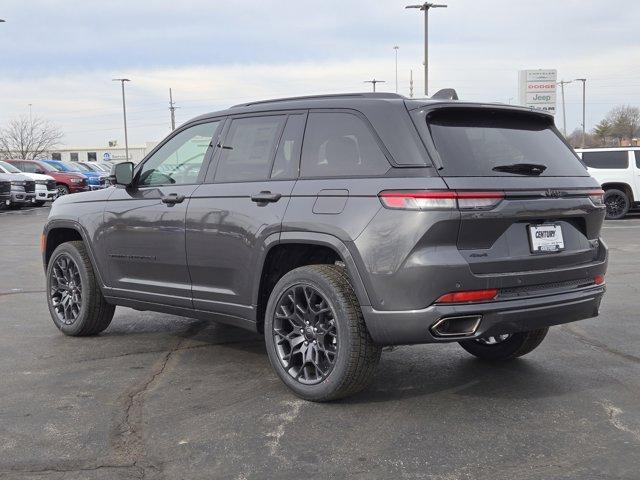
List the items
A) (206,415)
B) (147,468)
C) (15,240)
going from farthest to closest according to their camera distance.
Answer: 1. (15,240)
2. (206,415)
3. (147,468)

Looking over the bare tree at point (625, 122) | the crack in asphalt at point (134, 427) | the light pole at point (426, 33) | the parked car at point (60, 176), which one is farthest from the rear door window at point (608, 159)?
the bare tree at point (625, 122)

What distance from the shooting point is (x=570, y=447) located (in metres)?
3.61

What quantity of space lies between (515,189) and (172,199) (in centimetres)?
245

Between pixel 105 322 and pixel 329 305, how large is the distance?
2.80 m

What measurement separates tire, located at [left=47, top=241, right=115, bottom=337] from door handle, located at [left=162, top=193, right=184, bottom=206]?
49.7 inches

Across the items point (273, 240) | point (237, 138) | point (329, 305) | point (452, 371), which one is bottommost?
point (452, 371)

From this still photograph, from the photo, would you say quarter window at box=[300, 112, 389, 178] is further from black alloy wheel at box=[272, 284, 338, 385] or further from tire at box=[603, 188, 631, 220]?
tire at box=[603, 188, 631, 220]

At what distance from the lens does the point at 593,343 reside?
5777 mm

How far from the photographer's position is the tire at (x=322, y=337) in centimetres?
408

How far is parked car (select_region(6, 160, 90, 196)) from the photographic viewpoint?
91.0 feet

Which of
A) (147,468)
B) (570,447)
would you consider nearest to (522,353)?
(570,447)

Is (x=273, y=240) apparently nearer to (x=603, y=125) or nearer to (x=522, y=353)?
(x=522, y=353)

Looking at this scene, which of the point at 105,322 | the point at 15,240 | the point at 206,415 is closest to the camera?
the point at 206,415

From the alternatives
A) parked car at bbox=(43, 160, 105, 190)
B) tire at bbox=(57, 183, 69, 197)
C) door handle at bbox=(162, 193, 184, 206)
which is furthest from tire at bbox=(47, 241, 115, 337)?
parked car at bbox=(43, 160, 105, 190)
